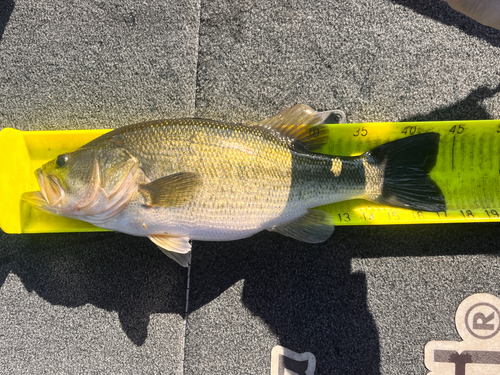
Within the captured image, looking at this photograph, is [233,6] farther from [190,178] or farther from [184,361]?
[184,361]

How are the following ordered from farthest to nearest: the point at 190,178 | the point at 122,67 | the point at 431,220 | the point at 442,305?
the point at 122,67 → the point at 442,305 → the point at 431,220 → the point at 190,178

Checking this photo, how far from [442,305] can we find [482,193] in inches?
21.4

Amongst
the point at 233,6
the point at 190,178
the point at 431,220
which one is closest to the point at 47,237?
the point at 190,178

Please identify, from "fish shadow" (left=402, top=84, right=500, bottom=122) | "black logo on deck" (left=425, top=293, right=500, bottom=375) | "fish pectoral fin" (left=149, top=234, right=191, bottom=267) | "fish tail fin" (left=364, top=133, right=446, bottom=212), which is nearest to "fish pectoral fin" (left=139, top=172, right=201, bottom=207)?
"fish pectoral fin" (left=149, top=234, right=191, bottom=267)

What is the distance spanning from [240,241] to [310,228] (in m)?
0.38

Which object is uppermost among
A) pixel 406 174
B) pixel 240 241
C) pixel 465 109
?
pixel 465 109

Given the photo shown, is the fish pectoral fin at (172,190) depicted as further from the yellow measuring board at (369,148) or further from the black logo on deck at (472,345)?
the black logo on deck at (472,345)

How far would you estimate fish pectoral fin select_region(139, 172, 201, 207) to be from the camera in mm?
1188

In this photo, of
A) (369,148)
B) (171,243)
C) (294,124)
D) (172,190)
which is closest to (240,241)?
(171,243)

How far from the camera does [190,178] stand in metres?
1.20

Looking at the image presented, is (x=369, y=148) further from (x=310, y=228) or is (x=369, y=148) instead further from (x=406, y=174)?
(x=310, y=228)

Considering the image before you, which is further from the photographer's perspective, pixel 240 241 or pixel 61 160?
pixel 240 241

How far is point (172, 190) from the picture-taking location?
3.91 ft

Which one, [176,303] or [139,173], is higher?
[139,173]
